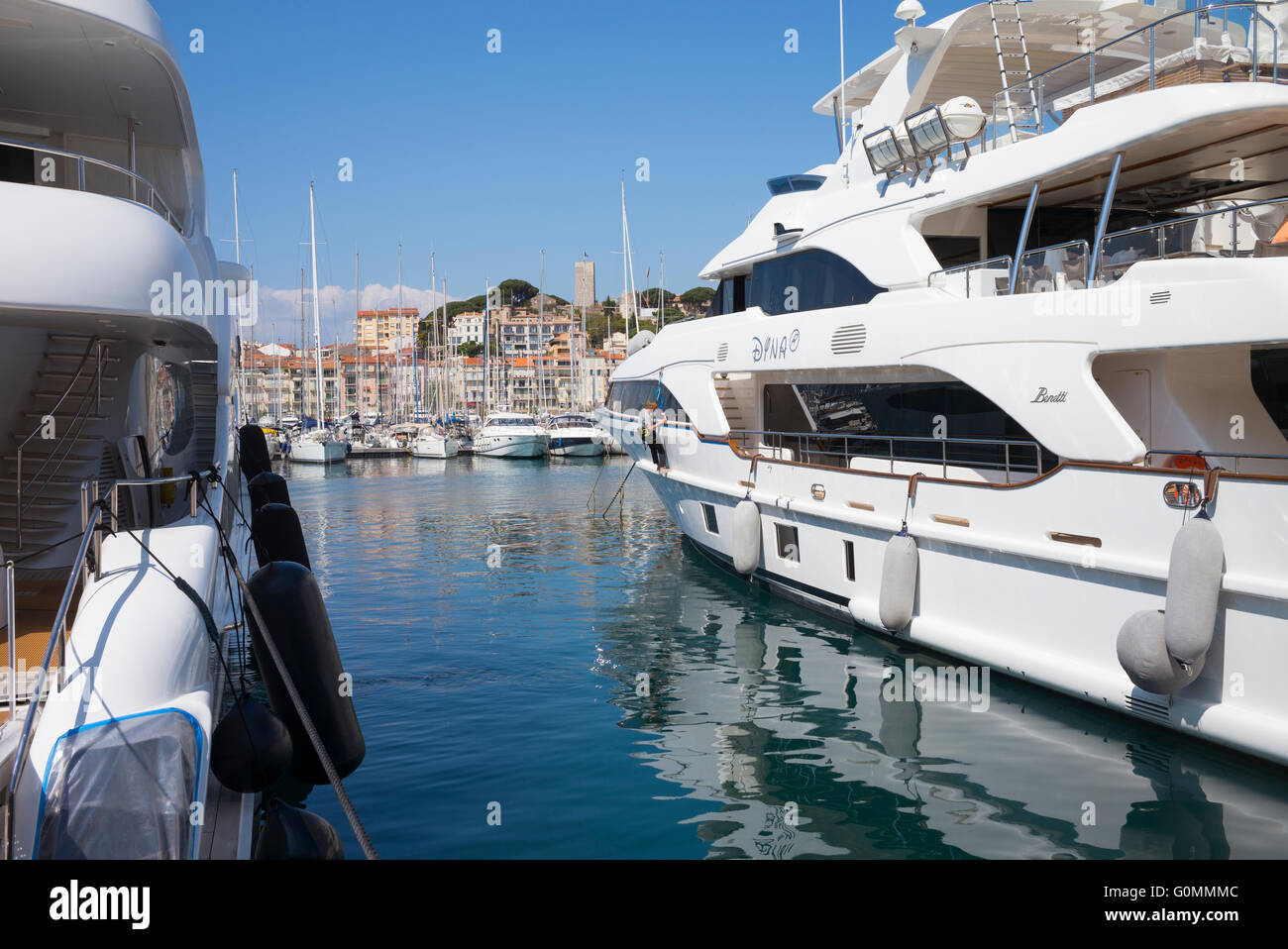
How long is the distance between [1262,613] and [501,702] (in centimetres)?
615

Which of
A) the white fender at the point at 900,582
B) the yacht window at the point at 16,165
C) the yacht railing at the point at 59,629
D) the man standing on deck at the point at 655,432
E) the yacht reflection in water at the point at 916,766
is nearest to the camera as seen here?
the yacht railing at the point at 59,629

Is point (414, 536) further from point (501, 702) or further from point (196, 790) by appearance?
point (196, 790)

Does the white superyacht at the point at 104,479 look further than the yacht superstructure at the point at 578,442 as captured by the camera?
No

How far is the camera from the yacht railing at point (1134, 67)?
9.60 m

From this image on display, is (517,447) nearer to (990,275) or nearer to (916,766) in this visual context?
(990,275)

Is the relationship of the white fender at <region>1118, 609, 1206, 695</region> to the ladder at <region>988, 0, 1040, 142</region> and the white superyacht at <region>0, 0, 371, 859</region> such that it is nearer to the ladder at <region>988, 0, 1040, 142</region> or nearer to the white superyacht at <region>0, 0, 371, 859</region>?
the white superyacht at <region>0, 0, 371, 859</region>

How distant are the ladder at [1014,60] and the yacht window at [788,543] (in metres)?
5.36

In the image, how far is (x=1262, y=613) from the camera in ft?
22.6

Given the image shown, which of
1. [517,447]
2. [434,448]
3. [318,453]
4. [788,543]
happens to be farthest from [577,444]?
[788,543]

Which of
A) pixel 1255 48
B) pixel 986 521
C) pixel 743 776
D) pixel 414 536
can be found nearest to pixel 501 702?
pixel 743 776

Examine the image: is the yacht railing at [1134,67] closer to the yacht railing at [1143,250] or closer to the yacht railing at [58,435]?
the yacht railing at [1143,250]

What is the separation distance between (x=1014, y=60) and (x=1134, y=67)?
5.14 feet

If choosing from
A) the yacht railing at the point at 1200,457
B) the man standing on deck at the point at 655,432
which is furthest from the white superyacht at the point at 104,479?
the man standing on deck at the point at 655,432
